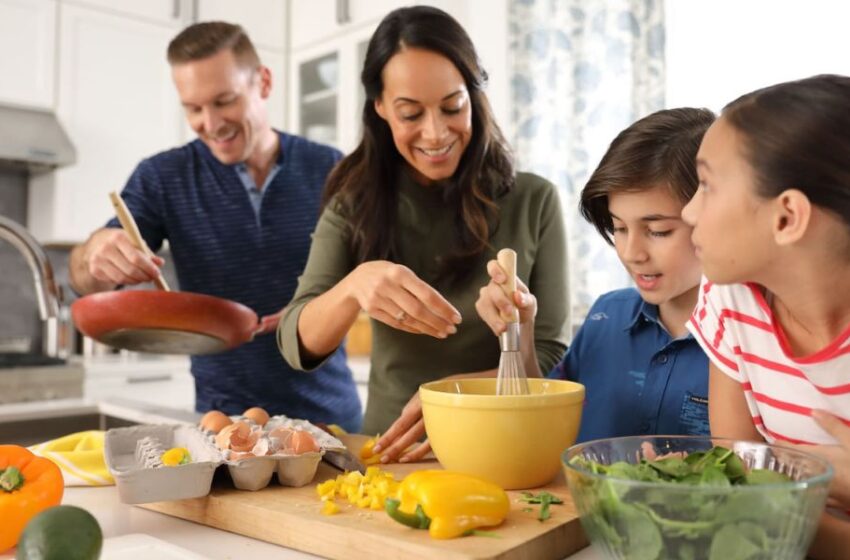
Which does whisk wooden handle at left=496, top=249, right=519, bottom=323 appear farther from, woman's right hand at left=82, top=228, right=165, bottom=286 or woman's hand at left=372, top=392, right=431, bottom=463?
woman's right hand at left=82, top=228, right=165, bottom=286

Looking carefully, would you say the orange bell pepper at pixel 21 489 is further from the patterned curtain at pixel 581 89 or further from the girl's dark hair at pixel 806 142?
the patterned curtain at pixel 581 89

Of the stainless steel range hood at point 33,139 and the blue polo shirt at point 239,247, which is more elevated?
the stainless steel range hood at point 33,139

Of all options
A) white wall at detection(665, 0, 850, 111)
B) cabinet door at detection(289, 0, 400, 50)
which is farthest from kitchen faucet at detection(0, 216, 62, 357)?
cabinet door at detection(289, 0, 400, 50)

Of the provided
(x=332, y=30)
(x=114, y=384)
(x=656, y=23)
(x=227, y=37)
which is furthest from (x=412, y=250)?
(x=332, y=30)

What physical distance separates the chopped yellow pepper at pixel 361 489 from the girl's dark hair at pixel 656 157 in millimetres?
563

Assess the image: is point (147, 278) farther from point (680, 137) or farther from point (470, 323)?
point (680, 137)

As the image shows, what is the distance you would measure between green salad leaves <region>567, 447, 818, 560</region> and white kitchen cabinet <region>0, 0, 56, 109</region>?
3167mm

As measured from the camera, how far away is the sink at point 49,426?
6.17ft

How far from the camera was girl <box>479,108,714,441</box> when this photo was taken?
3.67ft

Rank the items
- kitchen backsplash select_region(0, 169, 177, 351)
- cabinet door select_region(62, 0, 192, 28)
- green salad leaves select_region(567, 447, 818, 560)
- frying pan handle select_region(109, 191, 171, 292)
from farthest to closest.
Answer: kitchen backsplash select_region(0, 169, 177, 351) → cabinet door select_region(62, 0, 192, 28) → frying pan handle select_region(109, 191, 171, 292) → green salad leaves select_region(567, 447, 818, 560)

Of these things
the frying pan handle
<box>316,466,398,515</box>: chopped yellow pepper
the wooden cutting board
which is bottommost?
the wooden cutting board

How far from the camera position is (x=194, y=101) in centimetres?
171

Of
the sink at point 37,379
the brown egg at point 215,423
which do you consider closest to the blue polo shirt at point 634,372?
the brown egg at point 215,423

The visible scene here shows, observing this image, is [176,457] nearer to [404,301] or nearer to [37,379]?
[404,301]
